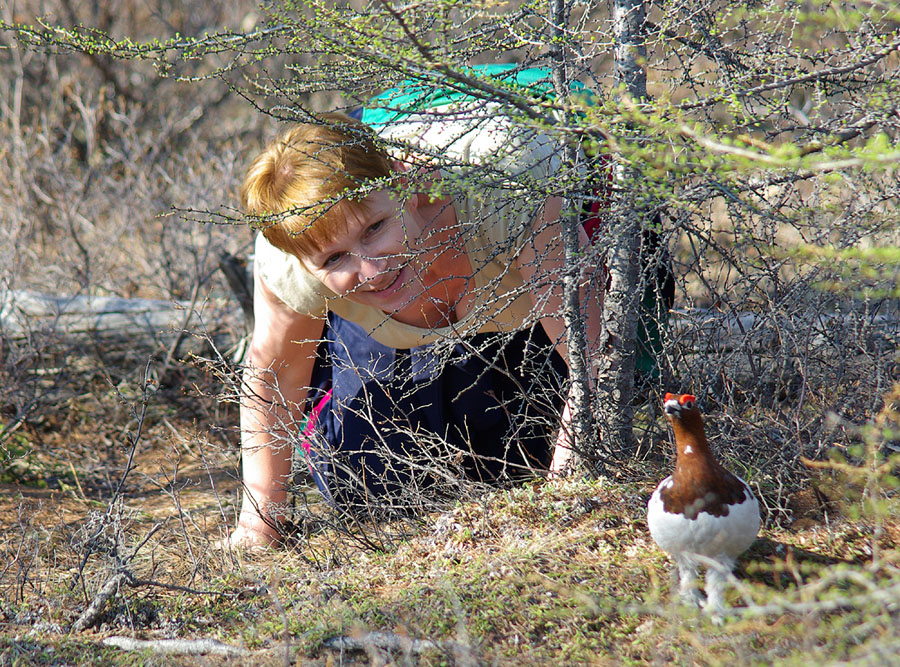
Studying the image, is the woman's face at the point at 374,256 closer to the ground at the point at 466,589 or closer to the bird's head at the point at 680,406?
the ground at the point at 466,589

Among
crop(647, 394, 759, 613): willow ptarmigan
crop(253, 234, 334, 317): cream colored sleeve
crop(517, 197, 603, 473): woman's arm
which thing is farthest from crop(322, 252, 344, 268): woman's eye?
crop(647, 394, 759, 613): willow ptarmigan

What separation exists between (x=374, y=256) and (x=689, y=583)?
1419 millimetres

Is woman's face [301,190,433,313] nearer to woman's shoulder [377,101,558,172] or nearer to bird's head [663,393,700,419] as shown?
woman's shoulder [377,101,558,172]

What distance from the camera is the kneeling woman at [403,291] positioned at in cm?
250

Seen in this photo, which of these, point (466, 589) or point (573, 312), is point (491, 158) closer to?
point (573, 312)

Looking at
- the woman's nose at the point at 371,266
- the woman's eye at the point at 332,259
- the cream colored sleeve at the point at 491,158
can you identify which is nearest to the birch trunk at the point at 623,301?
the cream colored sleeve at the point at 491,158

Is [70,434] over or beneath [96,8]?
beneath

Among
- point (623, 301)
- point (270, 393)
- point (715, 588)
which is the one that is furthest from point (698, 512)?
point (270, 393)

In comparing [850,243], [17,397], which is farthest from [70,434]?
[850,243]

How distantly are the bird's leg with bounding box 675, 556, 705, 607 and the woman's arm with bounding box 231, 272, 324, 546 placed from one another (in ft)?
5.52

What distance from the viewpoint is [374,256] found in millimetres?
2756

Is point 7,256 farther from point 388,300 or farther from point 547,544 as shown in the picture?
point 547,544

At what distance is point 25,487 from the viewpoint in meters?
4.13

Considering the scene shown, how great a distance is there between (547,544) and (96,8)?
8.47m
